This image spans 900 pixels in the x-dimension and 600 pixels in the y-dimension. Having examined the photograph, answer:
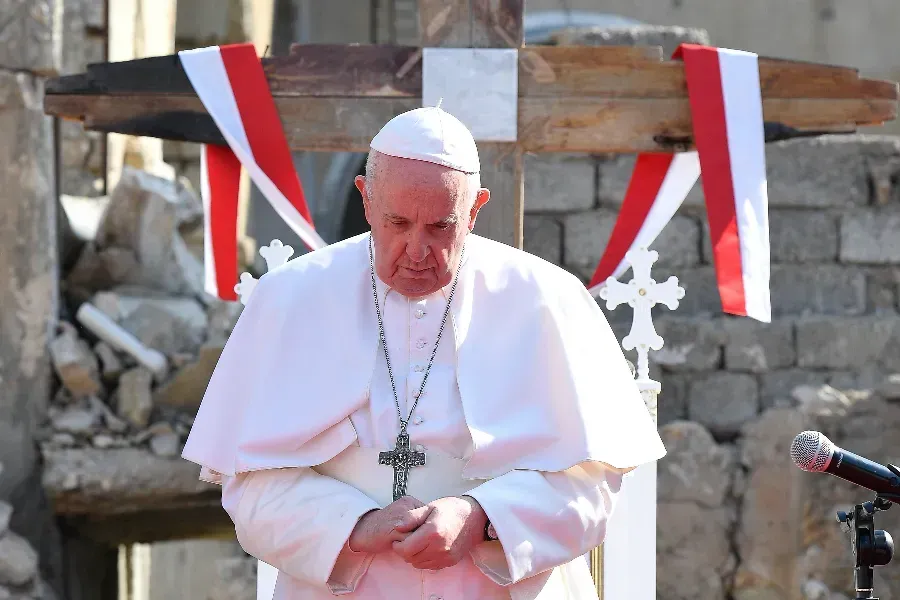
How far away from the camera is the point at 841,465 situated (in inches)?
118

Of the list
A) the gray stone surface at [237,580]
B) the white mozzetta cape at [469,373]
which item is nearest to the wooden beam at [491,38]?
the white mozzetta cape at [469,373]

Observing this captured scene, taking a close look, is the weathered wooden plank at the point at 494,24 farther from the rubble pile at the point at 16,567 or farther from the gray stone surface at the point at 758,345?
the rubble pile at the point at 16,567

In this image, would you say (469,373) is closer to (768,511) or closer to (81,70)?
(768,511)

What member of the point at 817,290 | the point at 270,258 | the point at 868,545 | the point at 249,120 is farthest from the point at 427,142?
the point at 817,290

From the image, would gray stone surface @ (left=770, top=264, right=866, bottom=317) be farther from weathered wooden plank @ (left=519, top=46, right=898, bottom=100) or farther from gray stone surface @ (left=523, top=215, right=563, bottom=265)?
weathered wooden plank @ (left=519, top=46, right=898, bottom=100)

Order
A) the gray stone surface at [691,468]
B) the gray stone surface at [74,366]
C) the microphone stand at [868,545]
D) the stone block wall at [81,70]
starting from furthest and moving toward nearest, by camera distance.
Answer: the stone block wall at [81,70] → the gray stone surface at [691,468] → the gray stone surface at [74,366] → the microphone stand at [868,545]

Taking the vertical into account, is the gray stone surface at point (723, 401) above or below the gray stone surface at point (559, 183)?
below

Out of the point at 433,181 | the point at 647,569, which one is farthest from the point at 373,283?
the point at 647,569

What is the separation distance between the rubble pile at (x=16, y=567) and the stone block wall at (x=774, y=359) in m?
2.75

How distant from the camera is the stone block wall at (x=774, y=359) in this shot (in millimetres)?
6930

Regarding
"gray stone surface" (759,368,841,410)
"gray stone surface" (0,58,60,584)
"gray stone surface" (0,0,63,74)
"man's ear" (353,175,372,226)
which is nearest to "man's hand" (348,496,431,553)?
"man's ear" (353,175,372,226)

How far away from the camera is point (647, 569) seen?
4262mm

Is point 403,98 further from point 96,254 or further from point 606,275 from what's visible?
point 96,254

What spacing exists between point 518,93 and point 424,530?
2444 mm
